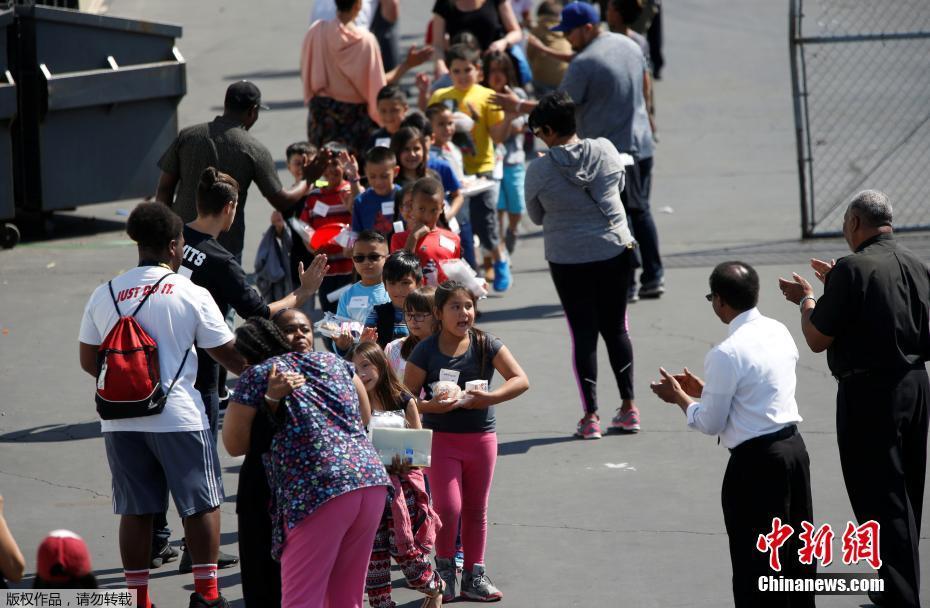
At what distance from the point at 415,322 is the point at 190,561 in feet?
5.13

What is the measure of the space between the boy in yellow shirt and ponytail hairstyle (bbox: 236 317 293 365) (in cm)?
588

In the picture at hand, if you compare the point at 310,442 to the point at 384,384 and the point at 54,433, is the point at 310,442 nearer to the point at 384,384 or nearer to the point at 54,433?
the point at 384,384

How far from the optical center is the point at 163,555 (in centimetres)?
624

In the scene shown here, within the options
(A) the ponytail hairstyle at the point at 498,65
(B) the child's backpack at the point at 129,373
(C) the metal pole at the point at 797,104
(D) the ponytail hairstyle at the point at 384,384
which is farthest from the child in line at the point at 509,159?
(B) the child's backpack at the point at 129,373

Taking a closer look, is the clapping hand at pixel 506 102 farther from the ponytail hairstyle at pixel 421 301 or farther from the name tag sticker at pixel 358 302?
the ponytail hairstyle at pixel 421 301

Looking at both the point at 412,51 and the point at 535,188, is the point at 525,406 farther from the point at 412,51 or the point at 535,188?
the point at 412,51

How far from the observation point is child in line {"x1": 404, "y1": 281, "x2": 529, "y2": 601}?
576 centimetres

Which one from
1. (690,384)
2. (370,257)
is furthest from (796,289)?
(370,257)

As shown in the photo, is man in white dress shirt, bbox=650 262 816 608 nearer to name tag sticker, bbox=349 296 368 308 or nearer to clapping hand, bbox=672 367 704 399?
clapping hand, bbox=672 367 704 399

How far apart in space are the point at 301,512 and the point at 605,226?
11.9 feet

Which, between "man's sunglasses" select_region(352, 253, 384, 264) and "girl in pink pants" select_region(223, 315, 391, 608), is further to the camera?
"man's sunglasses" select_region(352, 253, 384, 264)

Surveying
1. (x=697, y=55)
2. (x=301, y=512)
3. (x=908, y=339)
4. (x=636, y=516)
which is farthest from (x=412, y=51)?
(x=697, y=55)

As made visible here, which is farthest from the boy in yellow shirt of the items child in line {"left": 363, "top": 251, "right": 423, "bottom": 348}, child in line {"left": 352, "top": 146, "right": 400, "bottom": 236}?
child in line {"left": 363, "top": 251, "right": 423, "bottom": 348}

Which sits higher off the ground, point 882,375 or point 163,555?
point 882,375
